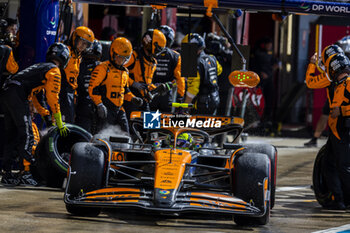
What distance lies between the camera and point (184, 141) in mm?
8977

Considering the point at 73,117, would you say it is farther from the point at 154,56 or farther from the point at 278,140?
the point at 278,140

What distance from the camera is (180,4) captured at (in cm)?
1006

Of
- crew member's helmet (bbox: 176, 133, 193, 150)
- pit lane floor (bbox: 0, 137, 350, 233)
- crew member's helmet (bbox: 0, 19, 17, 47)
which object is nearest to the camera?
pit lane floor (bbox: 0, 137, 350, 233)

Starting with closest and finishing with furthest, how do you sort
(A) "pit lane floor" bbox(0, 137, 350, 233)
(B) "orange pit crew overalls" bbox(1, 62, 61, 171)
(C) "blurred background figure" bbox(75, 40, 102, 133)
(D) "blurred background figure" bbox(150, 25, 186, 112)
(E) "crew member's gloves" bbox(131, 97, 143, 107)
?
1. (A) "pit lane floor" bbox(0, 137, 350, 233)
2. (B) "orange pit crew overalls" bbox(1, 62, 61, 171)
3. (E) "crew member's gloves" bbox(131, 97, 143, 107)
4. (C) "blurred background figure" bbox(75, 40, 102, 133)
5. (D) "blurred background figure" bbox(150, 25, 186, 112)

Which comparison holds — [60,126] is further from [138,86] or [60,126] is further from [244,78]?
[244,78]

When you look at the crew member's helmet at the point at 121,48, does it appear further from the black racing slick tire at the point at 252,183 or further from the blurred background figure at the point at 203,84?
the black racing slick tire at the point at 252,183

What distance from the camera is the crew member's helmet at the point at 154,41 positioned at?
12211 millimetres

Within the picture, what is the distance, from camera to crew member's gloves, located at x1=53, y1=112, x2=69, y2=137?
10594 millimetres

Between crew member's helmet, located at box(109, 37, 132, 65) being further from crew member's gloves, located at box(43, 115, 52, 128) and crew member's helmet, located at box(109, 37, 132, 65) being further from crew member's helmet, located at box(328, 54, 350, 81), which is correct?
crew member's helmet, located at box(328, 54, 350, 81)

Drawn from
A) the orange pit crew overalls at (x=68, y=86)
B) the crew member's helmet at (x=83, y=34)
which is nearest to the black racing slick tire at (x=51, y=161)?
the orange pit crew overalls at (x=68, y=86)

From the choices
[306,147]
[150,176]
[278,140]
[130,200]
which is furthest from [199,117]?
[278,140]

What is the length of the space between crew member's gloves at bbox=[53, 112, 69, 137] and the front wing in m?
2.74

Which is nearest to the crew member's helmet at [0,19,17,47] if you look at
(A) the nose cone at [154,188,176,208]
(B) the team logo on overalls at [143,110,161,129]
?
(B) the team logo on overalls at [143,110,161,129]

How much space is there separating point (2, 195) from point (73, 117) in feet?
9.06
